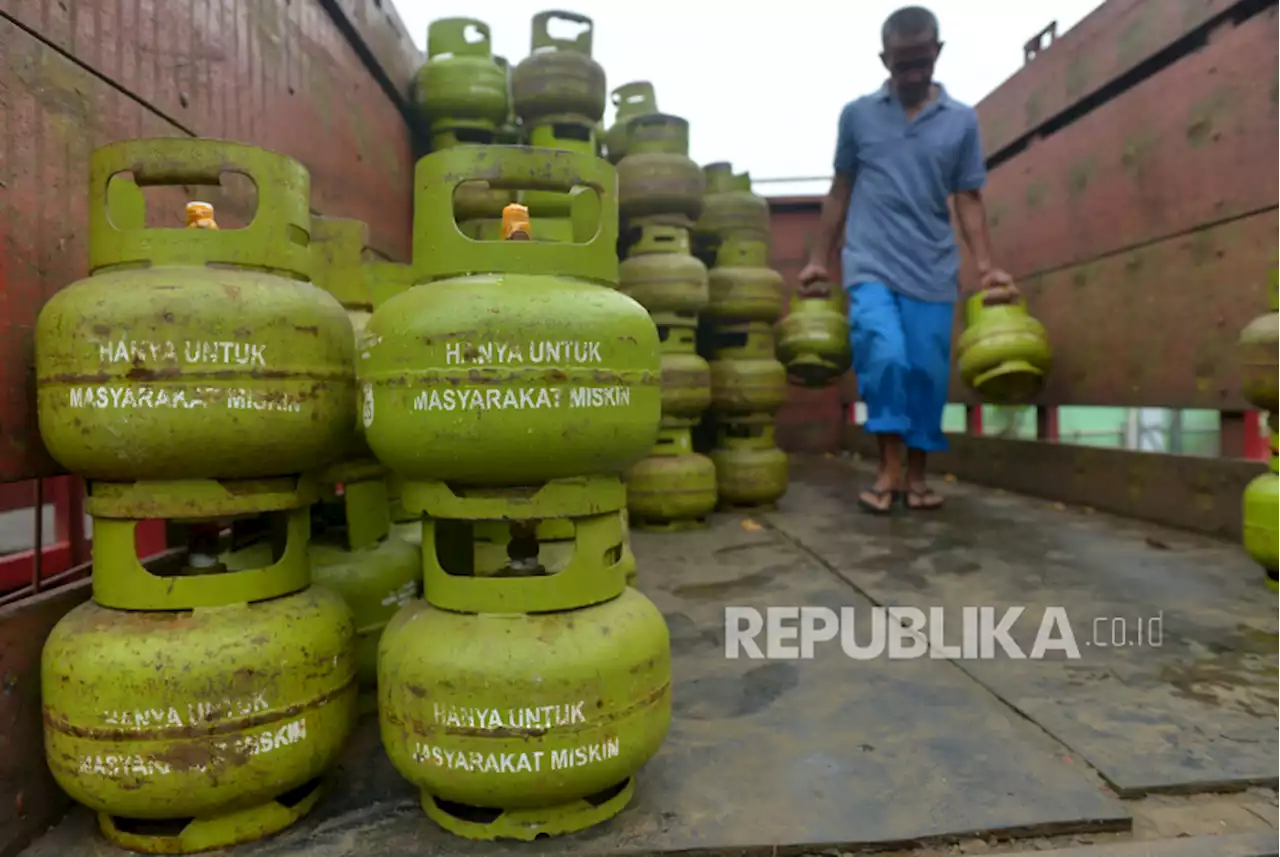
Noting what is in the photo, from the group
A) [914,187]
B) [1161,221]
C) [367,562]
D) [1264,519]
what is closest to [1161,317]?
[1161,221]

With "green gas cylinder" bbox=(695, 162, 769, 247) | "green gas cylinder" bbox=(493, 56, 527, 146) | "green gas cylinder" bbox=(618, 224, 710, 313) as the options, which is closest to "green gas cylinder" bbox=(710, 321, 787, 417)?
"green gas cylinder" bbox=(618, 224, 710, 313)

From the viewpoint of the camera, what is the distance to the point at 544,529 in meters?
2.30

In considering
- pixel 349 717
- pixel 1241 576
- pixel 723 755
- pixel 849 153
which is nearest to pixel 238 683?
pixel 349 717

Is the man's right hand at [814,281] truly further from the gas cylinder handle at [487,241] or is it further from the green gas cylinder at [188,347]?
the green gas cylinder at [188,347]

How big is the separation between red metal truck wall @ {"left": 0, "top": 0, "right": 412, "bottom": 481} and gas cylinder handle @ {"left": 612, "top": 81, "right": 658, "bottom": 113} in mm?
2585

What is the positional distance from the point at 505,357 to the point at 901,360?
3.52 meters

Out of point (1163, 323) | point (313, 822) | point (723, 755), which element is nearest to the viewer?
point (313, 822)

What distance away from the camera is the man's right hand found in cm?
492

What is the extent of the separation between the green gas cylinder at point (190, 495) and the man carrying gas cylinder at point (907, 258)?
353 cm

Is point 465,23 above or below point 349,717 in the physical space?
above

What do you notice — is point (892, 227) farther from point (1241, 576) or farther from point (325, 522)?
point (325, 522)

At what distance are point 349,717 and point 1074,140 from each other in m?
5.25

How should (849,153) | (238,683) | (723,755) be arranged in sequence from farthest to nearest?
1. (849,153)
2. (723,755)
3. (238,683)

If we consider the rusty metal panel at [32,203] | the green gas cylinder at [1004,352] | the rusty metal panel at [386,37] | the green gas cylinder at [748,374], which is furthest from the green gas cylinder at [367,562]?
the green gas cylinder at [1004,352]
